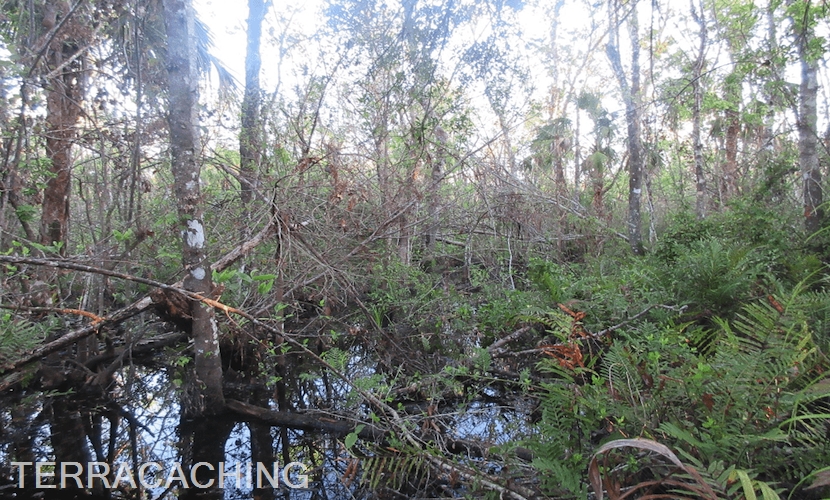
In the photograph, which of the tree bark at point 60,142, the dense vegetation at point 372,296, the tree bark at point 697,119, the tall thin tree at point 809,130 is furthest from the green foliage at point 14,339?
the tree bark at point 697,119

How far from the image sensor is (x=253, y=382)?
588cm

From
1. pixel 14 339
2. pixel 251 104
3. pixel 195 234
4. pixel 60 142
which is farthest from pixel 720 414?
pixel 251 104

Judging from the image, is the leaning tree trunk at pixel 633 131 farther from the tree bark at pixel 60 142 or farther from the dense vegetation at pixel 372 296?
the tree bark at pixel 60 142

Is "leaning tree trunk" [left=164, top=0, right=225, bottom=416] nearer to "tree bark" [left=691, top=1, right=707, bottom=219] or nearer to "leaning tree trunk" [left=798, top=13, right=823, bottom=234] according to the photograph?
"leaning tree trunk" [left=798, top=13, right=823, bottom=234]

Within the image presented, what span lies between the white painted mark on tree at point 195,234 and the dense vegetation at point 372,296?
0.11 meters

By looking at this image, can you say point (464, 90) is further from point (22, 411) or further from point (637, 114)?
point (22, 411)

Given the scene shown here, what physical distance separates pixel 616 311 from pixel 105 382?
19.6 feet

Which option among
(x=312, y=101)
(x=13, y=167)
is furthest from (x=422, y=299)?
(x=13, y=167)

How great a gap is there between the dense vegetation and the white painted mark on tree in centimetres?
11

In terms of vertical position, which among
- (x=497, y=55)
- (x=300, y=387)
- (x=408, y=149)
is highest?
(x=497, y=55)

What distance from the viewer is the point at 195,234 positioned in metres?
4.36

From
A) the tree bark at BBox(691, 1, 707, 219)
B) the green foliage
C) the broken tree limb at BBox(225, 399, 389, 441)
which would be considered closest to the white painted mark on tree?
the broken tree limb at BBox(225, 399, 389, 441)

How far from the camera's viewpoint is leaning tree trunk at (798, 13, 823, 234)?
589 centimetres

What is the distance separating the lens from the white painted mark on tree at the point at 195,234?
432cm
